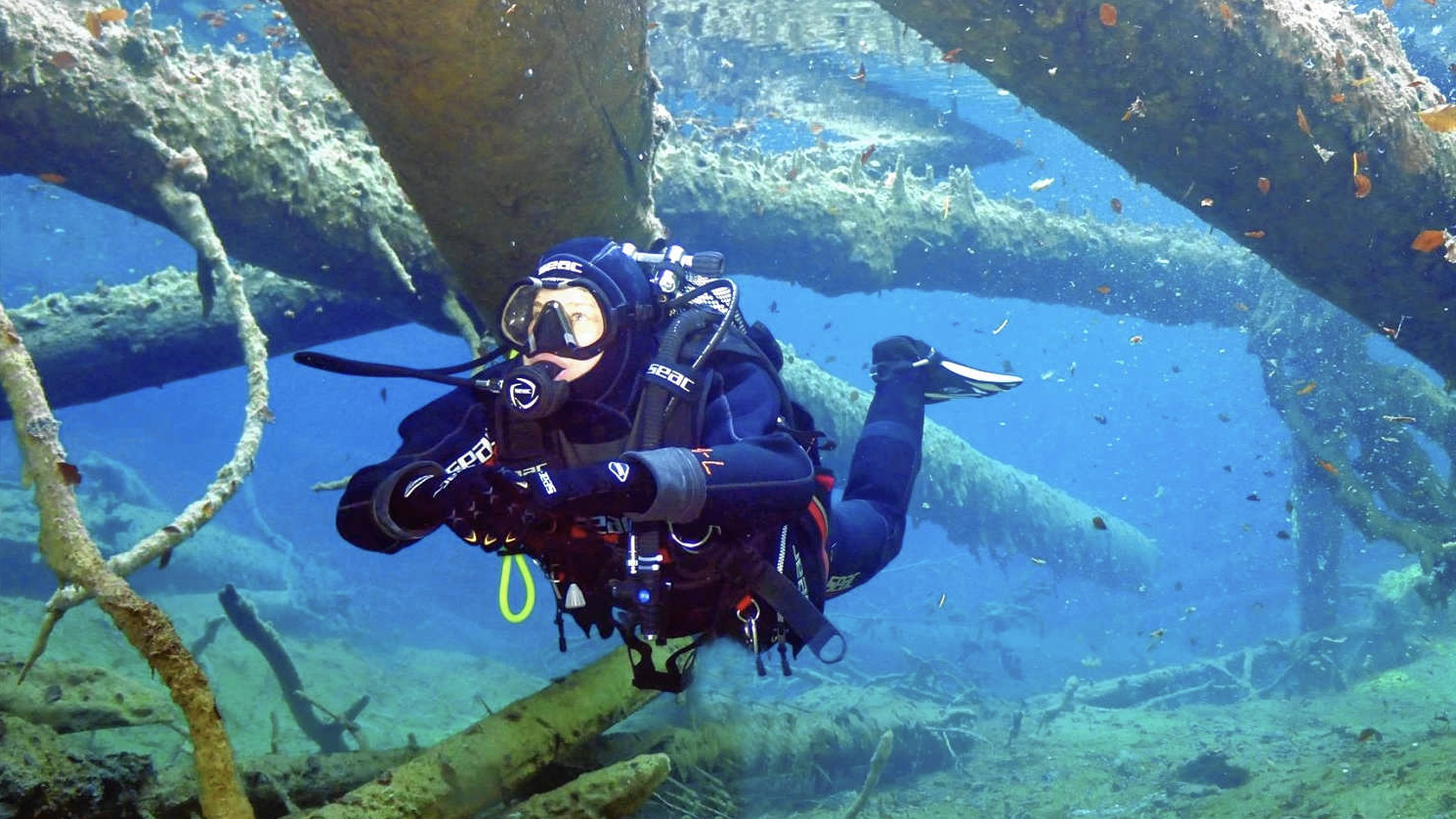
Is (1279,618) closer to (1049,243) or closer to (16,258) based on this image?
(1049,243)

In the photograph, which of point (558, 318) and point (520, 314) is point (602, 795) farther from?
point (520, 314)

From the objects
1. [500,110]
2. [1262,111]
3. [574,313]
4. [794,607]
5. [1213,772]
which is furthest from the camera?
[1213,772]

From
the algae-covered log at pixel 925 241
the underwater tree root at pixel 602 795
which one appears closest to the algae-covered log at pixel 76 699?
the underwater tree root at pixel 602 795

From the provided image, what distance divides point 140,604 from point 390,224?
4629mm

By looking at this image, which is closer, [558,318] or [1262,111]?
[558,318]

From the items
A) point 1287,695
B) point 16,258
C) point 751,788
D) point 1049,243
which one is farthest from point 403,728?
point 16,258

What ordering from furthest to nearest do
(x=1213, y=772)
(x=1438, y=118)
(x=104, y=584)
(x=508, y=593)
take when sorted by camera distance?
1. (x=1213, y=772)
2. (x=1438, y=118)
3. (x=508, y=593)
4. (x=104, y=584)

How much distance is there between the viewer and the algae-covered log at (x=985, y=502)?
13766 millimetres

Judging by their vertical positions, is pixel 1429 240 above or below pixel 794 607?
above

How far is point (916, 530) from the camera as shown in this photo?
66.5 feet

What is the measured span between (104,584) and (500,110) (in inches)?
98.2

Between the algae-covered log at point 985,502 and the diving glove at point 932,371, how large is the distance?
6.69 metres

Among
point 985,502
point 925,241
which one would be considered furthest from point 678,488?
point 985,502

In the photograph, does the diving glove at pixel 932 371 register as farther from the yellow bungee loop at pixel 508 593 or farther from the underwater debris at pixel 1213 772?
the underwater debris at pixel 1213 772
